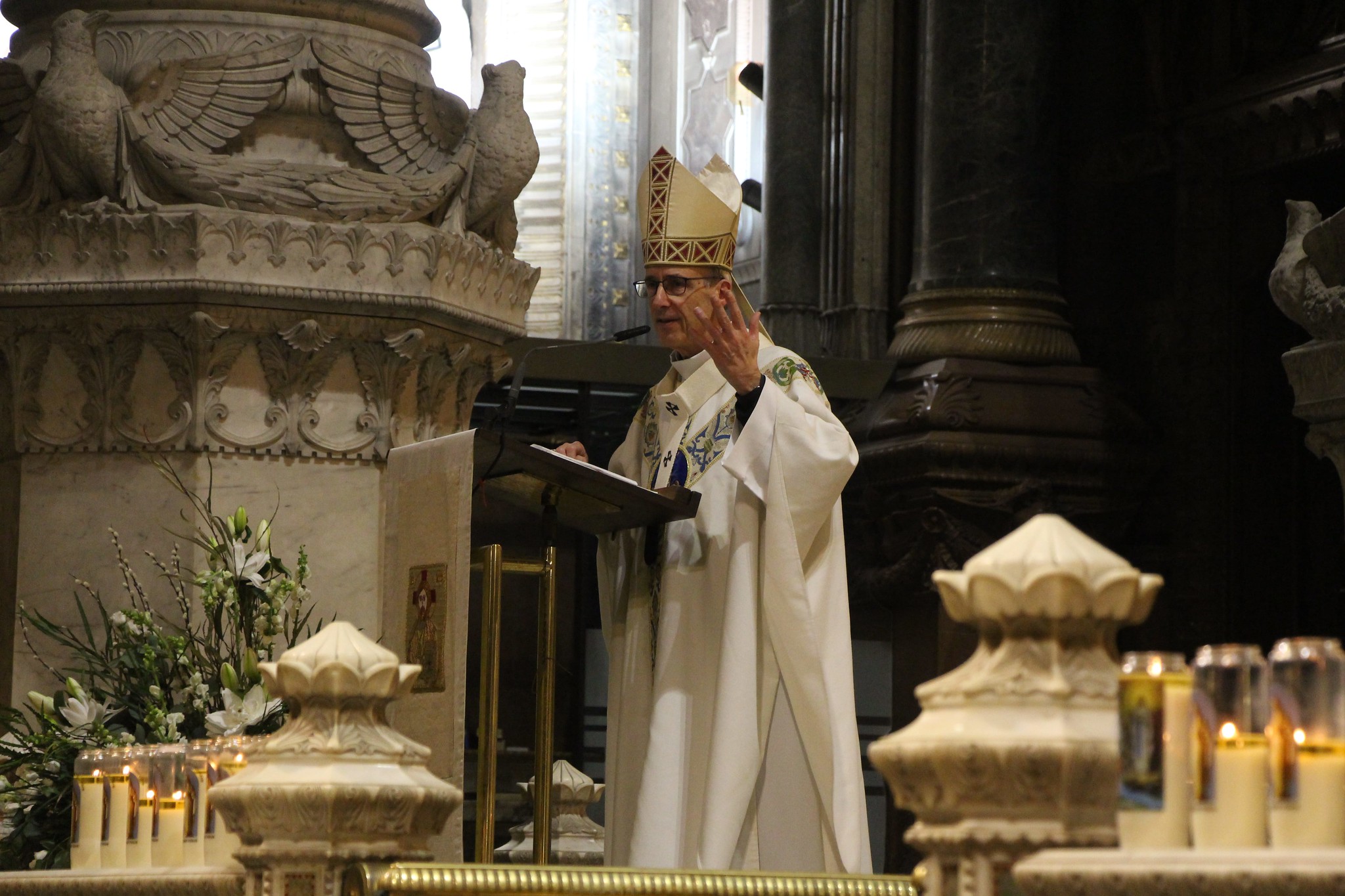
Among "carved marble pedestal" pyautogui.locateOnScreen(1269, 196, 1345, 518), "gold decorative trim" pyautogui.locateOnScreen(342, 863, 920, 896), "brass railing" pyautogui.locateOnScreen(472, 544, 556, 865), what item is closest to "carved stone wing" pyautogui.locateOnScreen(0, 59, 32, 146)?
"brass railing" pyautogui.locateOnScreen(472, 544, 556, 865)

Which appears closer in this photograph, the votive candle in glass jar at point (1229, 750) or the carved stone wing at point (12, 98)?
the votive candle in glass jar at point (1229, 750)

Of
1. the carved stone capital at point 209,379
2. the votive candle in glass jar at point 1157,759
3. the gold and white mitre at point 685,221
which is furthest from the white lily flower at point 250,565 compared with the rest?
the votive candle in glass jar at point 1157,759

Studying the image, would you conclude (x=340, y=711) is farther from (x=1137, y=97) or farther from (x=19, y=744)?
(x=1137, y=97)

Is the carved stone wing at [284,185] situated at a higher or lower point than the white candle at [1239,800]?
higher

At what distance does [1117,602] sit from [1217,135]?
25.8 ft

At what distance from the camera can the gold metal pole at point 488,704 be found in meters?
4.27

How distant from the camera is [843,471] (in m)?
4.71

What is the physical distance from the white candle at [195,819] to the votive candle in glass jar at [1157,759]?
183 centimetres

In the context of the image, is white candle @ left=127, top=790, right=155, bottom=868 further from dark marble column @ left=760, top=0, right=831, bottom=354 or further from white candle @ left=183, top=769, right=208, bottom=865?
dark marble column @ left=760, top=0, right=831, bottom=354

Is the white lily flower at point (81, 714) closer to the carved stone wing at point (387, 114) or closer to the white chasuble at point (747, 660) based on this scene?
the white chasuble at point (747, 660)

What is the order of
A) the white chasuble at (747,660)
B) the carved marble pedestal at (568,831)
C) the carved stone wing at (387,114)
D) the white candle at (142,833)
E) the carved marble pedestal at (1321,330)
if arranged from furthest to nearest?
the carved marble pedestal at (1321,330) < the carved marble pedestal at (568,831) < the carved stone wing at (387,114) < the white chasuble at (747,660) < the white candle at (142,833)

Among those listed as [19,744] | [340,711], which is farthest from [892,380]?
[340,711]

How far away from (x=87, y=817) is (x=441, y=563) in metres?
0.94

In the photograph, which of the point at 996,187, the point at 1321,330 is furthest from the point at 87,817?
the point at 996,187
